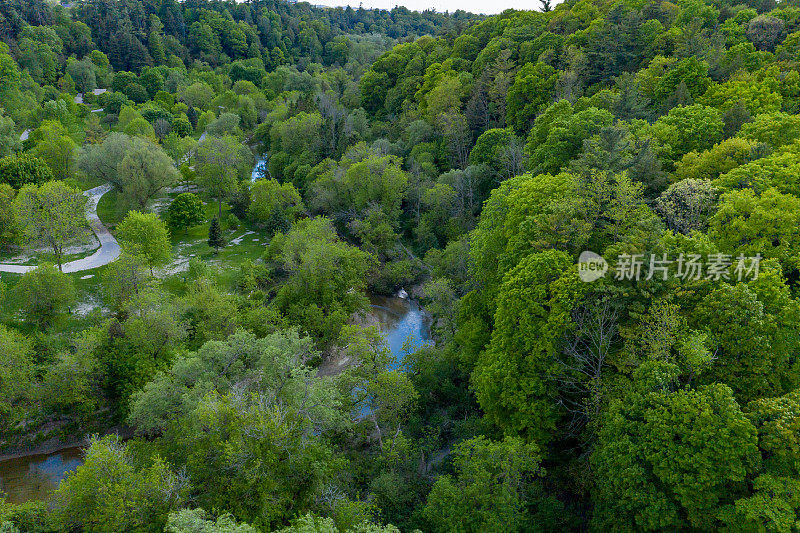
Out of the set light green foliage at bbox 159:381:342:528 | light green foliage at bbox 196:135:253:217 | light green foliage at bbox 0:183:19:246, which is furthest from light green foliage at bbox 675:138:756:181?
light green foliage at bbox 0:183:19:246

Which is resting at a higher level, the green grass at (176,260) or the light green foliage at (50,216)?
the light green foliage at (50,216)

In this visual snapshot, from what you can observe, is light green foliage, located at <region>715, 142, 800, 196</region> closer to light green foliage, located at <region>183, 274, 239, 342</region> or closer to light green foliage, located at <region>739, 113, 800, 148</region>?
light green foliage, located at <region>739, 113, 800, 148</region>

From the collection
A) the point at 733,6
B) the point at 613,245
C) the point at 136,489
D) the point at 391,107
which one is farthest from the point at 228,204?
the point at 733,6

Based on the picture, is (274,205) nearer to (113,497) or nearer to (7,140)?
(7,140)

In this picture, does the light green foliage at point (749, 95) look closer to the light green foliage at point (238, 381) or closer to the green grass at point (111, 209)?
the light green foliage at point (238, 381)

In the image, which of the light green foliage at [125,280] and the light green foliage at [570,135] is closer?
the light green foliage at [570,135]

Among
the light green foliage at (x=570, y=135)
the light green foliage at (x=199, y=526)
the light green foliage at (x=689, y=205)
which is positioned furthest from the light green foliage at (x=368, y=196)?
the light green foliage at (x=199, y=526)
